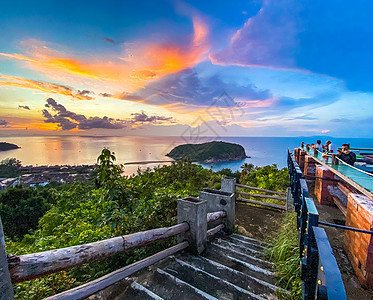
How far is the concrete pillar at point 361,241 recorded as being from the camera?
225 cm

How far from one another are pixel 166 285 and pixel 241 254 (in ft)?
4.83

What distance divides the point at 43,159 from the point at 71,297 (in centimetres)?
4400

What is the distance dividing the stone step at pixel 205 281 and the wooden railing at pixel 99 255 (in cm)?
20

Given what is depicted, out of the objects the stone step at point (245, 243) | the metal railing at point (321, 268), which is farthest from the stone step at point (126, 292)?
the stone step at point (245, 243)

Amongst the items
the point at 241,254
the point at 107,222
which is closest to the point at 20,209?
the point at 107,222

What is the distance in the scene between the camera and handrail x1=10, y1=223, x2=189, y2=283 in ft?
4.17

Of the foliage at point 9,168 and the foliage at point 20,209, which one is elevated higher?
the foliage at point 9,168

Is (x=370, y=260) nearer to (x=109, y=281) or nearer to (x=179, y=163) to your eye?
(x=109, y=281)

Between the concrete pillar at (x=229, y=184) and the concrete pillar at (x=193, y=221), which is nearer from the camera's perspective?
the concrete pillar at (x=193, y=221)

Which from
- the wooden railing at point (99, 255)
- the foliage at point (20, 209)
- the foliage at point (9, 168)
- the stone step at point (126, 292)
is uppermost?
the wooden railing at point (99, 255)

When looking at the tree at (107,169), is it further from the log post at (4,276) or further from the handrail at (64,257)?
the log post at (4,276)

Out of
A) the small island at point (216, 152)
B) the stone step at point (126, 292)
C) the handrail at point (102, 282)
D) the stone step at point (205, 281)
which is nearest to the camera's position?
the handrail at point (102, 282)

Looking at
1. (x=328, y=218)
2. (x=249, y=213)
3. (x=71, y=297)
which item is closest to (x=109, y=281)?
(x=71, y=297)

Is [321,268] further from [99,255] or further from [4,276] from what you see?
[4,276]
